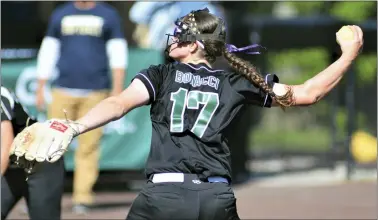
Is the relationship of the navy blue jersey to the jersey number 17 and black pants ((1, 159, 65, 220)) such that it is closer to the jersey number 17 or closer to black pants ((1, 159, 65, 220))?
black pants ((1, 159, 65, 220))

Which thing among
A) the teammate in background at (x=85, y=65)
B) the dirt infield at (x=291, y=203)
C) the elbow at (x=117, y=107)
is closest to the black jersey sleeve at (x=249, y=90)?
the elbow at (x=117, y=107)

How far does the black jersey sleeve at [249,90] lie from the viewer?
4352 millimetres

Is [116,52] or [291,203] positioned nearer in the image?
[116,52]

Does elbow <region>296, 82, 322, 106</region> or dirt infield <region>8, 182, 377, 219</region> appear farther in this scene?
dirt infield <region>8, 182, 377, 219</region>

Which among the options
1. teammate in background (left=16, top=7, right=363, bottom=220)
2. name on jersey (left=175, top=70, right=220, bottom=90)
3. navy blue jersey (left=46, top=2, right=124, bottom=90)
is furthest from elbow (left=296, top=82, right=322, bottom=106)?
navy blue jersey (left=46, top=2, right=124, bottom=90)

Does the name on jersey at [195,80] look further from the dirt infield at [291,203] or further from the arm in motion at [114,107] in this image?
the dirt infield at [291,203]

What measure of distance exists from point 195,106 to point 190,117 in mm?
56

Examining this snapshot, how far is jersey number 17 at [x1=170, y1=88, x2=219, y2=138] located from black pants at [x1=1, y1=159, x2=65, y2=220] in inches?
68.1

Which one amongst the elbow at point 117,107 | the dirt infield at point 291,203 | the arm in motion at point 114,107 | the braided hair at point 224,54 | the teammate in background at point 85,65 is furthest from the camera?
the teammate in background at point 85,65

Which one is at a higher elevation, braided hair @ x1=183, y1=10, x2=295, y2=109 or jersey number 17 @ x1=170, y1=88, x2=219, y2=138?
braided hair @ x1=183, y1=10, x2=295, y2=109

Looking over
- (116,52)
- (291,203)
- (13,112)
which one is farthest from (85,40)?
(13,112)

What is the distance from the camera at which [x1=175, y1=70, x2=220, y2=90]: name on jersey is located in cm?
428

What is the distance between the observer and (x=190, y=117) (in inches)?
167

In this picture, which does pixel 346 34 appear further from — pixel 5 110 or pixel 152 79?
pixel 5 110
